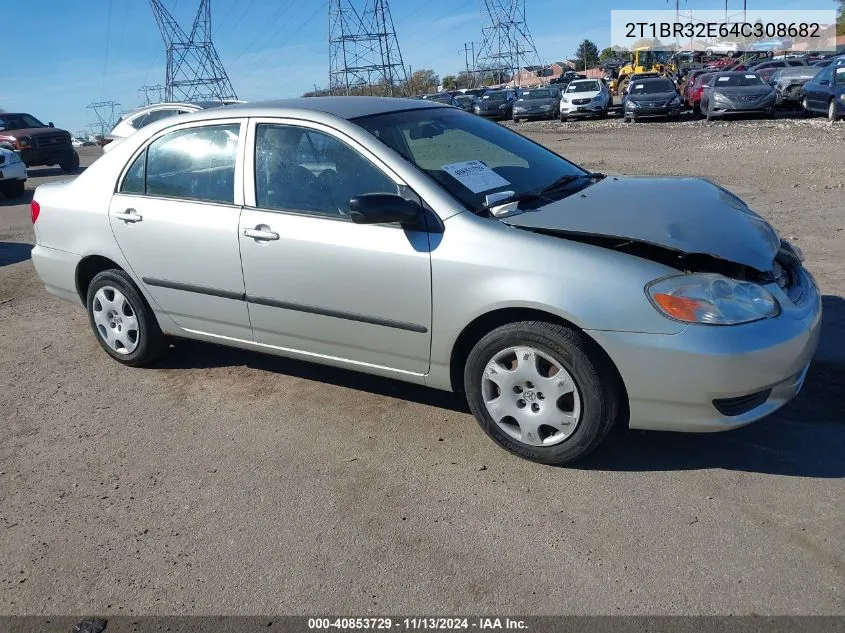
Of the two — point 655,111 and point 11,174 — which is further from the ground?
point 655,111

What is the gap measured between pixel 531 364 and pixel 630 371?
435 mm

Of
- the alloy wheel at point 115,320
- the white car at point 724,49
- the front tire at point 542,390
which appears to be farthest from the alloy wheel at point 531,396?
the white car at point 724,49

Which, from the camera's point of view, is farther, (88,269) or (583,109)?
(583,109)

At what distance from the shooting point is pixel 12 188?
15898mm

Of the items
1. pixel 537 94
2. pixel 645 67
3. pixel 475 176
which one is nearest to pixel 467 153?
pixel 475 176

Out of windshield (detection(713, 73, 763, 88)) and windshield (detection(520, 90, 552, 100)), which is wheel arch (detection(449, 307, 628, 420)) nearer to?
windshield (detection(713, 73, 763, 88))

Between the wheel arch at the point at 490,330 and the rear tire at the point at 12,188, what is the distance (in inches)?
589

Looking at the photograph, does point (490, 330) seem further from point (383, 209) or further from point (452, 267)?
point (383, 209)

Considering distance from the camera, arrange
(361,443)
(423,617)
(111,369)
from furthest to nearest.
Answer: (111,369), (361,443), (423,617)

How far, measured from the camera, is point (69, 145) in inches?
830

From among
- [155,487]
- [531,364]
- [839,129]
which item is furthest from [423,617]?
[839,129]

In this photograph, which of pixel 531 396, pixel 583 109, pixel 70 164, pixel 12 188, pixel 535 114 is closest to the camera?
pixel 531 396

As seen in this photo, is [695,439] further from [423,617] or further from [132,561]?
[132,561]

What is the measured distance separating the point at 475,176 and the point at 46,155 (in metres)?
19.5
